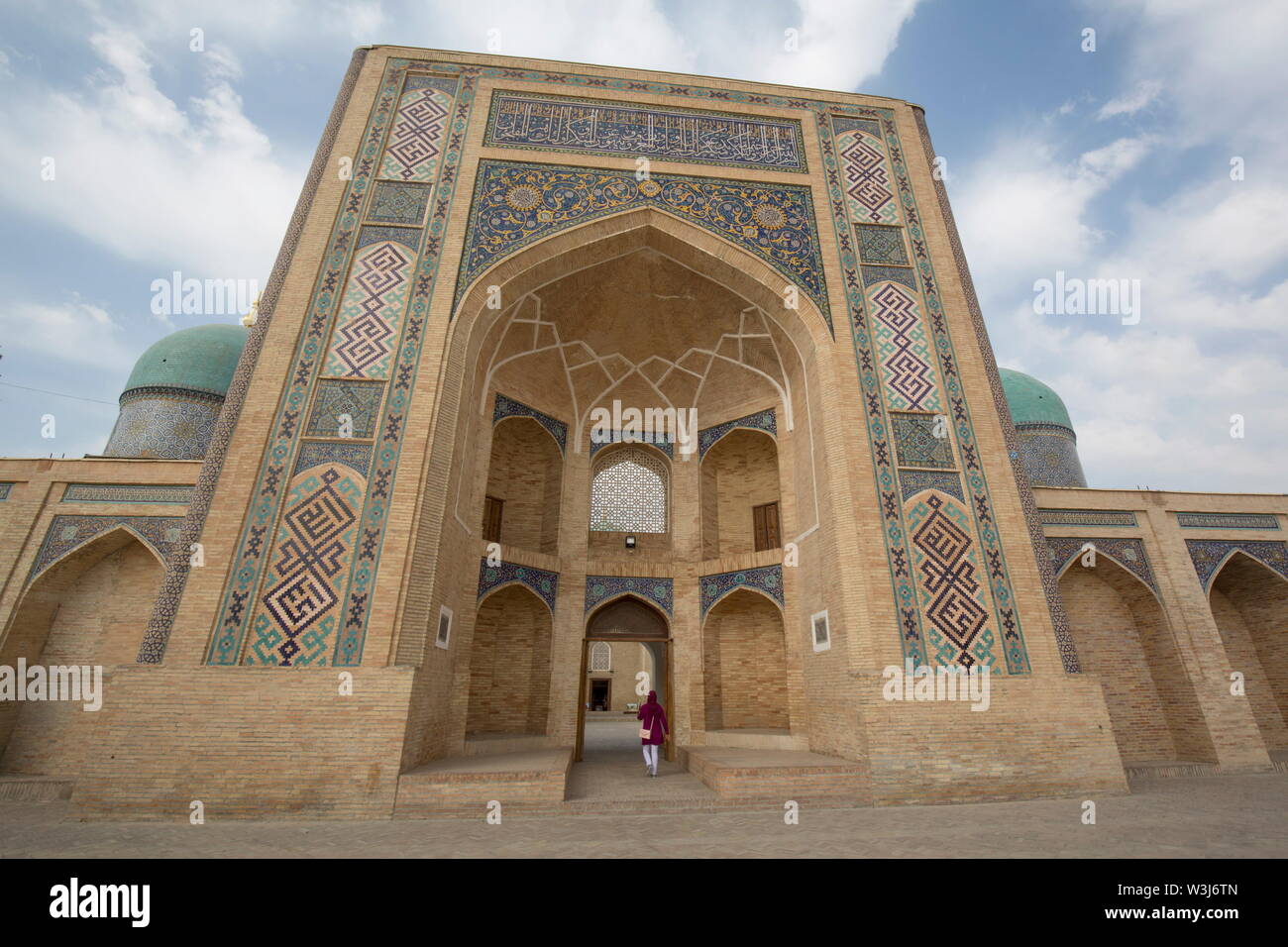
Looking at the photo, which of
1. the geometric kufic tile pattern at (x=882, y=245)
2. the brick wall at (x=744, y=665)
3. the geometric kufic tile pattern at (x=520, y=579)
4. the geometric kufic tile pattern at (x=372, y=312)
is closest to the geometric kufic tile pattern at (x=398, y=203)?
the geometric kufic tile pattern at (x=372, y=312)

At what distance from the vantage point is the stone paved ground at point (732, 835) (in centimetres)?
338

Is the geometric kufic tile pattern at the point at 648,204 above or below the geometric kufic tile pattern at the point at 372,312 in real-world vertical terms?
above

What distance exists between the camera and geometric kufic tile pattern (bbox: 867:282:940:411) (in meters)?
6.48

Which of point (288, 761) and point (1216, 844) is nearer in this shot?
point (1216, 844)

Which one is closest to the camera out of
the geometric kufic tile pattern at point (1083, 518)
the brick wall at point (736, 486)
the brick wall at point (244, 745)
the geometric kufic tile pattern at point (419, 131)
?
the brick wall at point (244, 745)

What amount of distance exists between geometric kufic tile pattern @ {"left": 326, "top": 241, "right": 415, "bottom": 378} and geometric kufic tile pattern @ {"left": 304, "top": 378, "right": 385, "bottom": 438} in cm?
12

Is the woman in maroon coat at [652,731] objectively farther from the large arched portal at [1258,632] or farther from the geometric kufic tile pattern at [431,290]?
the large arched portal at [1258,632]

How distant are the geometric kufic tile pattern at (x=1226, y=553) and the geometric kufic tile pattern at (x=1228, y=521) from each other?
0.18 metres

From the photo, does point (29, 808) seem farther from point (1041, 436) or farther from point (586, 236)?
point (1041, 436)

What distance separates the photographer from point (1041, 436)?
12242mm

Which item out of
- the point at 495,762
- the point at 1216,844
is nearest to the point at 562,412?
the point at 495,762

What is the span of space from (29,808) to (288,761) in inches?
88.4

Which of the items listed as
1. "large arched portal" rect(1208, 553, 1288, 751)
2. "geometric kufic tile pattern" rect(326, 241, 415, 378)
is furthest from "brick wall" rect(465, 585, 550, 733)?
"large arched portal" rect(1208, 553, 1288, 751)

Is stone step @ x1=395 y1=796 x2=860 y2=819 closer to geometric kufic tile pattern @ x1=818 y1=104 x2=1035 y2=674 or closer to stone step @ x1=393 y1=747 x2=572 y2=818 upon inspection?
stone step @ x1=393 y1=747 x2=572 y2=818
